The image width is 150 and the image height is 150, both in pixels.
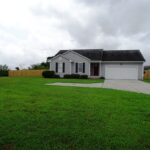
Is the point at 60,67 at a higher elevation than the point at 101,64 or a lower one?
lower

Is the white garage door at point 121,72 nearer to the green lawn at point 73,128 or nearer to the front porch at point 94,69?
the front porch at point 94,69

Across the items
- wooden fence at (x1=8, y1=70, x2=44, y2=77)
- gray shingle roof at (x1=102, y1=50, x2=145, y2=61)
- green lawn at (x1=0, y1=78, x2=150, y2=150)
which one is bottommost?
green lawn at (x1=0, y1=78, x2=150, y2=150)

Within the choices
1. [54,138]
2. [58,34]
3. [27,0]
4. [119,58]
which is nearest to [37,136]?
[54,138]

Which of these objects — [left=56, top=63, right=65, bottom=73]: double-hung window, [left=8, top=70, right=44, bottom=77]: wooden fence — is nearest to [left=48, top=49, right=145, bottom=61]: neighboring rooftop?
[left=56, top=63, right=65, bottom=73]: double-hung window

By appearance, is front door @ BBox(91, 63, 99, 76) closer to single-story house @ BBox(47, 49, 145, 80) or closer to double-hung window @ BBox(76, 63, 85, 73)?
single-story house @ BBox(47, 49, 145, 80)

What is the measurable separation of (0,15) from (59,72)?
67.3 ft

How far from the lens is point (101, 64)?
113ft

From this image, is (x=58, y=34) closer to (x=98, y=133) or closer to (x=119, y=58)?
(x=119, y=58)

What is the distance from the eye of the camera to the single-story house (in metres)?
33.0

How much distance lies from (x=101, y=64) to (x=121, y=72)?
348 cm

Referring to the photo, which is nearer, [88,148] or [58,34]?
[88,148]

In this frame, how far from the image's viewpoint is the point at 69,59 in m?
34.0

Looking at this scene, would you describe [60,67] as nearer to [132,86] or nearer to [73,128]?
[132,86]

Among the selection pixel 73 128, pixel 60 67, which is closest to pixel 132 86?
pixel 73 128
